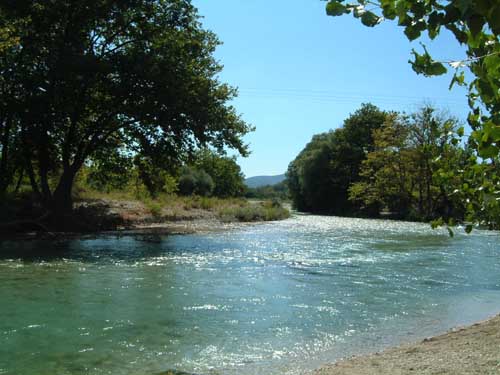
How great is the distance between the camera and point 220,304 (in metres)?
10.7

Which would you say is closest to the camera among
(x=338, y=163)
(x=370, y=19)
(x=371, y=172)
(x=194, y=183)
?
(x=370, y=19)

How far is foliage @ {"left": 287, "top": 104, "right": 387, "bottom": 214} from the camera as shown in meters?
65.2

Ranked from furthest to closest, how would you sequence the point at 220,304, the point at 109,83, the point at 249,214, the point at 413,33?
the point at 249,214, the point at 109,83, the point at 220,304, the point at 413,33

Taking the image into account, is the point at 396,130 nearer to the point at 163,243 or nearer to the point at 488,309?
the point at 163,243

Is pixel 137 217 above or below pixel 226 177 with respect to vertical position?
below

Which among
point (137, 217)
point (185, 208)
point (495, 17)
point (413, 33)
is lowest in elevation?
point (137, 217)

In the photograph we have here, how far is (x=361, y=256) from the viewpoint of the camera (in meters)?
19.0

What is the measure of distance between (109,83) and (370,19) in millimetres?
23664

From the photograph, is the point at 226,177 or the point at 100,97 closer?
the point at 100,97

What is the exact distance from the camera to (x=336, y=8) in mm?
2342

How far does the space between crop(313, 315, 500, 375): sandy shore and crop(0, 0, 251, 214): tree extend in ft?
60.5

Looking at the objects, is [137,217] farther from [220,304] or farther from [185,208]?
[220,304]

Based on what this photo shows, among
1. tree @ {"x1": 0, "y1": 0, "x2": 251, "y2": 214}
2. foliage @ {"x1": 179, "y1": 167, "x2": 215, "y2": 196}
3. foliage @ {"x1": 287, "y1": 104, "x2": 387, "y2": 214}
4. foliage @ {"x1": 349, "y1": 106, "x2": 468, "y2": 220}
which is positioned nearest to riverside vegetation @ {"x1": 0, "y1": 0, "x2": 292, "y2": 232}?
tree @ {"x1": 0, "y1": 0, "x2": 251, "y2": 214}

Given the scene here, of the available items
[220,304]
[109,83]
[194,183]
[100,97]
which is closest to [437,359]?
[220,304]
